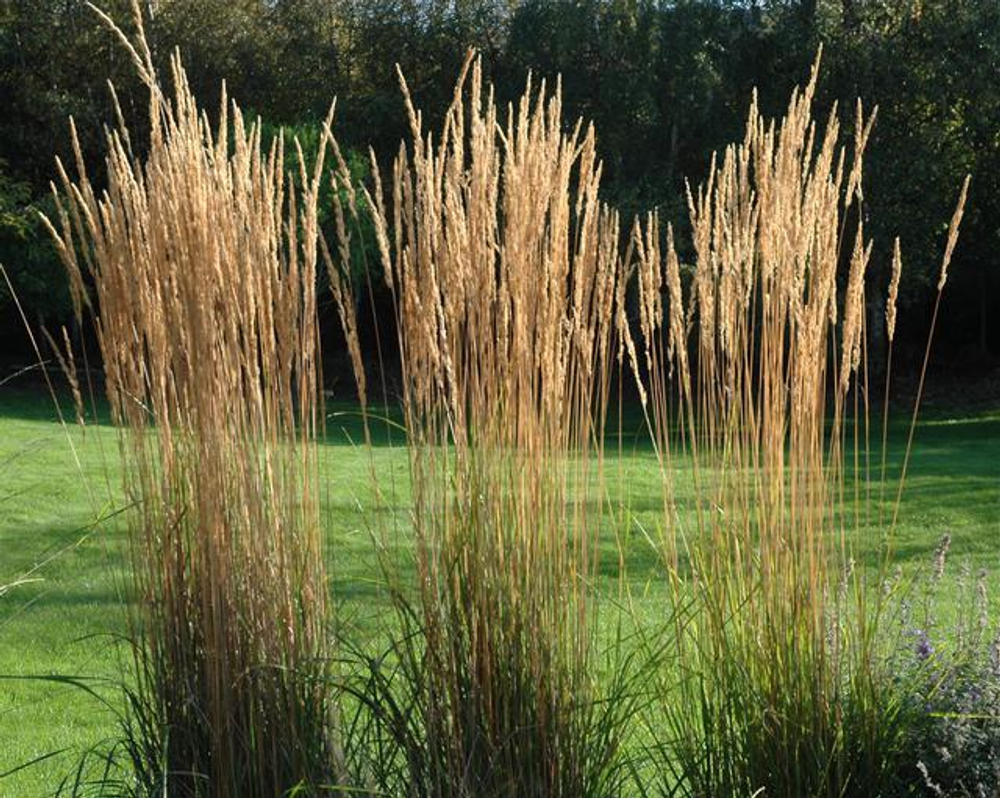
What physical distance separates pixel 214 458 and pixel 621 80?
20.0 m

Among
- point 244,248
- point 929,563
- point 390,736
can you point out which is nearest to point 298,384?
point 244,248

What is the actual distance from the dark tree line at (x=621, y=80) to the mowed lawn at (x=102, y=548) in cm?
619

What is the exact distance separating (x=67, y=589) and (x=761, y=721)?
208 inches

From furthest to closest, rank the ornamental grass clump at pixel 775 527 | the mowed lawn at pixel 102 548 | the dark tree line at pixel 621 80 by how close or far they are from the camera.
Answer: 1. the dark tree line at pixel 621 80
2. the mowed lawn at pixel 102 548
3. the ornamental grass clump at pixel 775 527

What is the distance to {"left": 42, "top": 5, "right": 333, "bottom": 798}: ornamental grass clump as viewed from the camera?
2.70 m

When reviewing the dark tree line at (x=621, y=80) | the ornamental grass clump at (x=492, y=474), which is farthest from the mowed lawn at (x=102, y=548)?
the dark tree line at (x=621, y=80)

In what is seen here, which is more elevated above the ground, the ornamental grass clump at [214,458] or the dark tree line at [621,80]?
the dark tree line at [621,80]

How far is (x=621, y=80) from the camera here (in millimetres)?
21734

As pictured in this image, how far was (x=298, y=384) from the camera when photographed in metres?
2.92

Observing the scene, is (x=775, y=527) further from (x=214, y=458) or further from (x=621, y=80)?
(x=621, y=80)

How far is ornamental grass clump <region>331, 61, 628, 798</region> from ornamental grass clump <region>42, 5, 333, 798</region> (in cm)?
17

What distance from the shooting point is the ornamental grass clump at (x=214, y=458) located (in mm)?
2703

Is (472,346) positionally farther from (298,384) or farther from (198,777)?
(198,777)

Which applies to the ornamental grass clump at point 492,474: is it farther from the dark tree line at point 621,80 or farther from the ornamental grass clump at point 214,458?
the dark tree line at point 621,80
